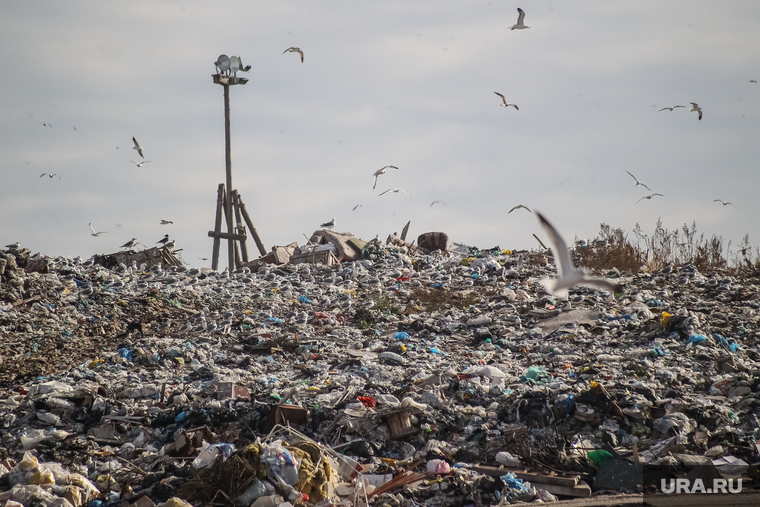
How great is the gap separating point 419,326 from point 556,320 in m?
1.80

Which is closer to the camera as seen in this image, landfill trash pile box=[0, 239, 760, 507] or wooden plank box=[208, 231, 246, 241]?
landfill trash pile box=[0, 239, 760, 507]

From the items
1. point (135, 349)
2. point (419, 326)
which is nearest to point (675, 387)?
point (419, 326)

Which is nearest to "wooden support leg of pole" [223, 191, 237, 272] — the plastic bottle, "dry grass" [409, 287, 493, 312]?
"dry grass" [409, 287, 493, 312]

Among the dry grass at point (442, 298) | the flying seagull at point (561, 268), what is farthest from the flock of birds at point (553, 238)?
the dry grass at point (442, 298)

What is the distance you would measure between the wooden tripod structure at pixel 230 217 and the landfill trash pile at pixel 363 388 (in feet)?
10.4

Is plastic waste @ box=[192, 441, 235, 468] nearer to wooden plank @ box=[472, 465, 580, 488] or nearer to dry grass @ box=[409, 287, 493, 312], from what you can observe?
wooden plank @ box=[472, 465, 580, 488]

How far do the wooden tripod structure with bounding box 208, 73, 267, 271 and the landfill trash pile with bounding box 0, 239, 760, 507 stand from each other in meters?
3.18

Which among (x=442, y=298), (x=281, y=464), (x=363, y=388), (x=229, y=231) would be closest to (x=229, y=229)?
(x=229, y=231)

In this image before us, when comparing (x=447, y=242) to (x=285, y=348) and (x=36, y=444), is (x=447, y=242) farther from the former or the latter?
(x=36, y=444)

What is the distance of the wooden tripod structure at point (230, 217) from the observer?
1319cm

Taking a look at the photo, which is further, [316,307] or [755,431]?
[316,307]

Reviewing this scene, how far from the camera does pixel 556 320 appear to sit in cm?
800

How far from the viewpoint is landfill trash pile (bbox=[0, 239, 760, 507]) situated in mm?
4176

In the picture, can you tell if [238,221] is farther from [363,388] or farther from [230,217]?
[363,388]
